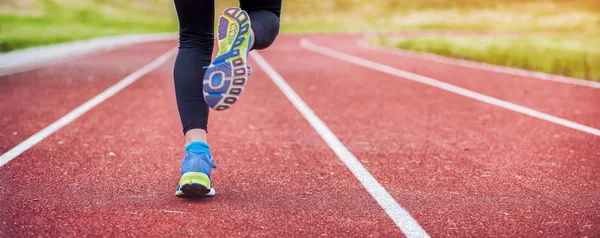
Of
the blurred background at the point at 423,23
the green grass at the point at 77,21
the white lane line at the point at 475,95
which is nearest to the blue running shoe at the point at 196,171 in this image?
the white lane line at the point at 475,95

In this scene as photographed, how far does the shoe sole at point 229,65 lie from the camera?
3.47 m

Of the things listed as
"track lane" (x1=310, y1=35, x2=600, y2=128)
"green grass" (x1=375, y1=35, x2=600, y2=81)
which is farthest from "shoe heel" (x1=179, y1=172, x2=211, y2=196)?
A: "green grass" (x1=375, y1=35, x2=600, y2=81)

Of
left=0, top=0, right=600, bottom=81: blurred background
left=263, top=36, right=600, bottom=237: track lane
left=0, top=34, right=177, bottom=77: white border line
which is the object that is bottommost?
left=0, top=0, right=600, bottom=81: blurred background

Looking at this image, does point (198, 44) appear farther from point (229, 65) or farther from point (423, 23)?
point (423, 23)

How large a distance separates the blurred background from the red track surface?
602cm

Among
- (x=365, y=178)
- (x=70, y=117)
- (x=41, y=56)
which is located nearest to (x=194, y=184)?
(x=365, y=178)

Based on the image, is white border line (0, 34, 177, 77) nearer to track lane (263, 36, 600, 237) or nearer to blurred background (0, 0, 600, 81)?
blurred background (0, 0, 600, 81)

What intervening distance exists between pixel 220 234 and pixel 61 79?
8.79 m

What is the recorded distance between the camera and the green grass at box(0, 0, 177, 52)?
24.4 metres

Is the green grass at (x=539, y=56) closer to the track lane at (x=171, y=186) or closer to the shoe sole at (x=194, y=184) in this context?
the track lane at (x=171, y=186)

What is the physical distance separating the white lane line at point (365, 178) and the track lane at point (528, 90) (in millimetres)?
2547

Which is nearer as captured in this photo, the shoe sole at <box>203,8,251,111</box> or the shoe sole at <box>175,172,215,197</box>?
the shoe sole at <box>203,8,251,111</box>

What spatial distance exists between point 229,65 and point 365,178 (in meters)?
1.55

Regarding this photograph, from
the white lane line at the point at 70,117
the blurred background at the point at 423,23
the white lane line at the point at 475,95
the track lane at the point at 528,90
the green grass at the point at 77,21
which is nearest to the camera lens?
the white lane line at the point at 70,117
